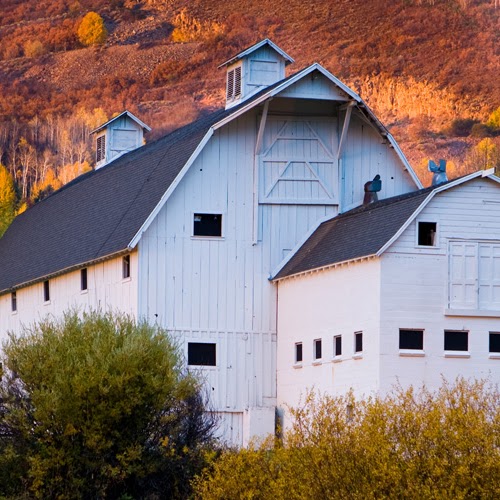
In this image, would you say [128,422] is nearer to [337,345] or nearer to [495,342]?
[337,345]

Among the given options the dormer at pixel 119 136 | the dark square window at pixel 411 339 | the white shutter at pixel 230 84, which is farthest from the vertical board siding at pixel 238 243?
the dormer at pixel 119 136

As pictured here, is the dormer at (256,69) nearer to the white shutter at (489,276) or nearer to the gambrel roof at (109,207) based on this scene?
the gambrel roof at (109,207)

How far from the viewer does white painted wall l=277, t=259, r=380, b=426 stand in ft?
121

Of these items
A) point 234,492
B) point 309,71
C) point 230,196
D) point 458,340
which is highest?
point 309,71

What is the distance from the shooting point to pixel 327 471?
93.9ft

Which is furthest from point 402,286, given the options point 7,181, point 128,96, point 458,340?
point 128,96

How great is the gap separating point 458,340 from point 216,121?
10.8 m

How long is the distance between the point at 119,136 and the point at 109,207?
13.4 metres

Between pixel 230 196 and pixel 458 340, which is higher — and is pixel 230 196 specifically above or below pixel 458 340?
above

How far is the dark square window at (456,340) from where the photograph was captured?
36656 millimetres

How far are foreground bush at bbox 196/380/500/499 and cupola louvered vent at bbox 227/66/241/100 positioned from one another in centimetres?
1877

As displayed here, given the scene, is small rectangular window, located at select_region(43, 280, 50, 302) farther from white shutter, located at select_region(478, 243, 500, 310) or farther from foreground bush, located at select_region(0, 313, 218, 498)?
white shutter, located at select_region(478, 243, 500, 310)

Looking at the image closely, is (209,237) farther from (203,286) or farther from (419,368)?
(419,368)

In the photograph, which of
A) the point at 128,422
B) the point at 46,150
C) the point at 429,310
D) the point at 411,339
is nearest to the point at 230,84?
the point at 429,310
